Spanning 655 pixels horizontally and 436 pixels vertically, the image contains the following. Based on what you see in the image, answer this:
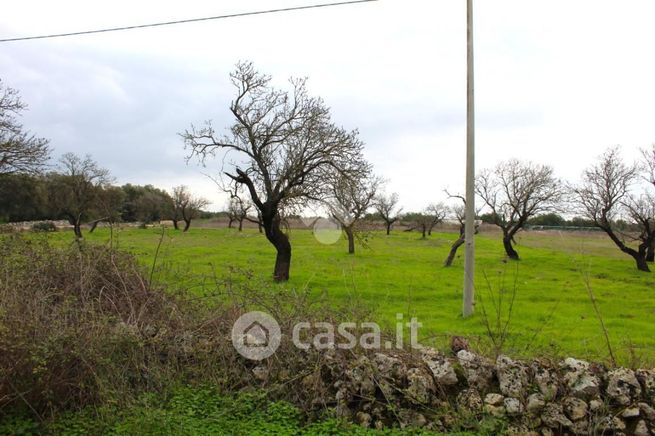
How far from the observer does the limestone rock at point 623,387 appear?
441 cm

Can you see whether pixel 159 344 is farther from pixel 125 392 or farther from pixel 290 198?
pixel 290 198

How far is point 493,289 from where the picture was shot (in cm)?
1822

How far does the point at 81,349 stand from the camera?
4531mm

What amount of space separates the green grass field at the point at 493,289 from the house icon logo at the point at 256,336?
0.91m

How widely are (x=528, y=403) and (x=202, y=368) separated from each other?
3.58m

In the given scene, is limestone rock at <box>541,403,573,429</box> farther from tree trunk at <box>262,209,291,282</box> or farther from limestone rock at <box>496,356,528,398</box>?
tree trunk at <box>262,209,291,282</box>

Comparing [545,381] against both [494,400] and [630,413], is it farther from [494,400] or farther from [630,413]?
[630,413]

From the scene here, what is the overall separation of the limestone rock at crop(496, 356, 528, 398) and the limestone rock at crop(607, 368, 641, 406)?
0.80 metres

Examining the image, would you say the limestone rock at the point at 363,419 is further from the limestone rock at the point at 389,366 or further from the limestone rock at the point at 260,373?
the limestone rock at the point at 260,373

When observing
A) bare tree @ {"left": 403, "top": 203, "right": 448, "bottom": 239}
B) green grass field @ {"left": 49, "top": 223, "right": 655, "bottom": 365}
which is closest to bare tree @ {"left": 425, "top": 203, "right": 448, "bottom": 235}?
bare tree @ {"left": 403, "top": 203, "right": 448, "bottom": 239}

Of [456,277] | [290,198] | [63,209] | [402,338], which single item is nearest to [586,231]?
[456,277]

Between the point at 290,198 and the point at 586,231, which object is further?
the point at 586,231

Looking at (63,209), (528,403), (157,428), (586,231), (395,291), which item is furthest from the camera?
(63,209)

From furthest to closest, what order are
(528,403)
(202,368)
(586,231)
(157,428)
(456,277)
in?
1. (586,231)
2. (456,277)
3. (202,368)
4. (528,403)
5. (157,428)
